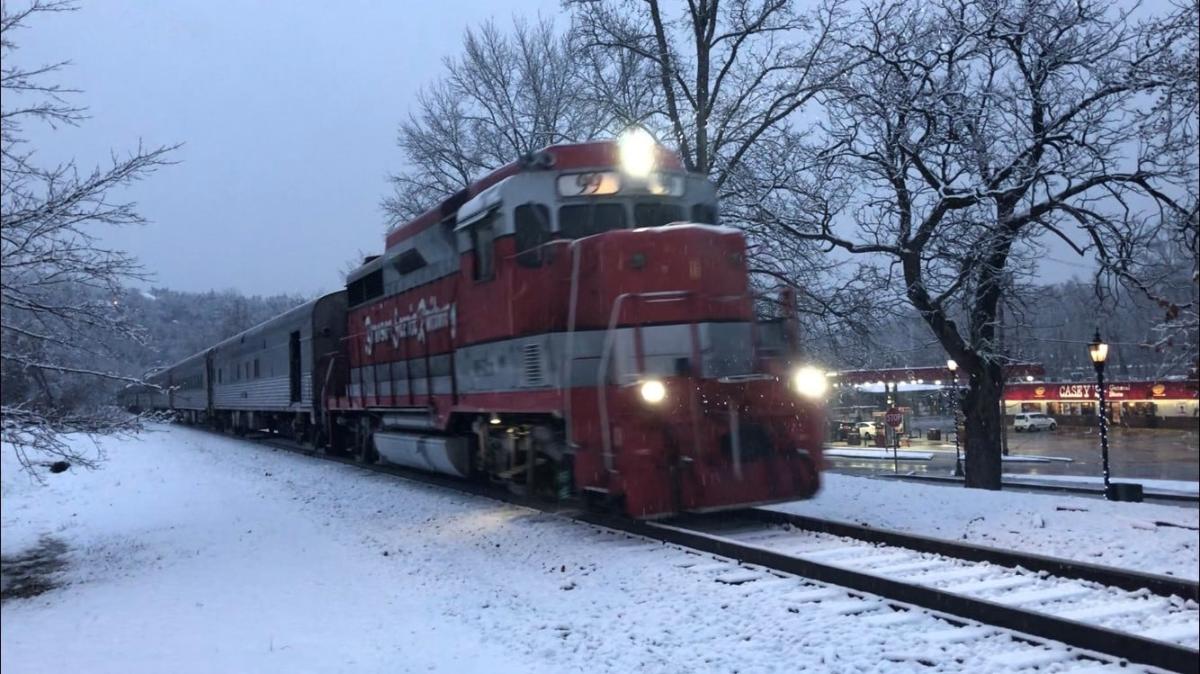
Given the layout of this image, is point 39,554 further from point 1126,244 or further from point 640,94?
point 1126,244

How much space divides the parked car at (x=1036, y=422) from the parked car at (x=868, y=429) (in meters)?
14.8

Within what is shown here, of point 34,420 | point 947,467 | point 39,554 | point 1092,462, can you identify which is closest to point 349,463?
point 39,554

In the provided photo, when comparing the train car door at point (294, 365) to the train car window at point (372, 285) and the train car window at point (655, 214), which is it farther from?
the train car window at point (655, 214)

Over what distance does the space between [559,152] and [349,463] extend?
11044 millimetres

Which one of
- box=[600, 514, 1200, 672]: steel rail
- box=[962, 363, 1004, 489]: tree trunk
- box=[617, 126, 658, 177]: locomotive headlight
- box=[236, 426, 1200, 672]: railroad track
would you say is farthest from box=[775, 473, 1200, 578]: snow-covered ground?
box=[617, 126, 658, 177]: locomotive headlight

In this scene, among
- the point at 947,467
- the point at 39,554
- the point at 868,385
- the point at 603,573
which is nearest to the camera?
the point at 603,573

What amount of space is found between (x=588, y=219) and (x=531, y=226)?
0.66 meters

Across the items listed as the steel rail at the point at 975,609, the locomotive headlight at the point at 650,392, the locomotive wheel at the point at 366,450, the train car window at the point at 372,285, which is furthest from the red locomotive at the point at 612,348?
the locomotive wheel at the point at 366,450

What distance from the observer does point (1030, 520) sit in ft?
29.6

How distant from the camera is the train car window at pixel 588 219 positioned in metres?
9.70

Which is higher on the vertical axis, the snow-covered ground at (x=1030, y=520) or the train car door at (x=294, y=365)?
the train car door at (x=294, y=365)

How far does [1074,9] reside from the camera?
1362cm

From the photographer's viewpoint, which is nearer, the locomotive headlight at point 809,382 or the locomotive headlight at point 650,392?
the locomotive headlight at point 650,392

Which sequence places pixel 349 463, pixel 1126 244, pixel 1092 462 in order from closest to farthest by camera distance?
pixel 1092 462 < pixel 1126 244 < pixel 349 463
